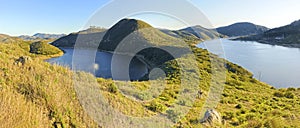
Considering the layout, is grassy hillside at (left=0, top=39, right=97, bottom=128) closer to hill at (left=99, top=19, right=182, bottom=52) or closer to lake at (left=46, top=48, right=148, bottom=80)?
lake at (left=46, top=48, right=148, bottom=80)

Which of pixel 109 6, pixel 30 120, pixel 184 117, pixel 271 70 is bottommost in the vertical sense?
pixel 271 70

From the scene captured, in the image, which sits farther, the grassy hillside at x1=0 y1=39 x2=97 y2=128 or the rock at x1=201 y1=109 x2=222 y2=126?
the rock at x1=201 y1=109 x2=222 y2=126

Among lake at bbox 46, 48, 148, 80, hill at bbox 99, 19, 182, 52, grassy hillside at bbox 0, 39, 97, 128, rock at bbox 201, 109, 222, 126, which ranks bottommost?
lake at bbox 46, 48, 148, 80

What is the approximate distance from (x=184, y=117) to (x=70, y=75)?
14.5 ft

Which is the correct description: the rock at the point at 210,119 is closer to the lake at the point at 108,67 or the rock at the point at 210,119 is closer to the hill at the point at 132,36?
the lake at the point at 108,67

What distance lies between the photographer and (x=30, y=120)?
174 inches

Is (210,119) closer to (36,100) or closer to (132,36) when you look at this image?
(36,100)

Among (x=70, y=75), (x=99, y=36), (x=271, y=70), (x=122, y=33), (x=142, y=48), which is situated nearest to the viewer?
(x=70, y=75)

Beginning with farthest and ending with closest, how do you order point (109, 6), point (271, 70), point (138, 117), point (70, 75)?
point (271, 70), point (109, 6), point (70, 75), point (138, 117)

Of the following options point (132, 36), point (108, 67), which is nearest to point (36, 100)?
point (108, 67)

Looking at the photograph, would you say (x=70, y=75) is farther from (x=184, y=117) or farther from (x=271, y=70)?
(x=271, y=70)

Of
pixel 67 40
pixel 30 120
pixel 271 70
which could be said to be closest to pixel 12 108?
pixel 30 120

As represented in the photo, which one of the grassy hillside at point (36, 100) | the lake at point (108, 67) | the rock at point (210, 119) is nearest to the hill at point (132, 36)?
the lake at point (108, 67)

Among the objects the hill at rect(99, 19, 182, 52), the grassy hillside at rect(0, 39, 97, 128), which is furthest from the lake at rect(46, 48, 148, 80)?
the grassy hillside at rect(0, 39, 97, 128)
